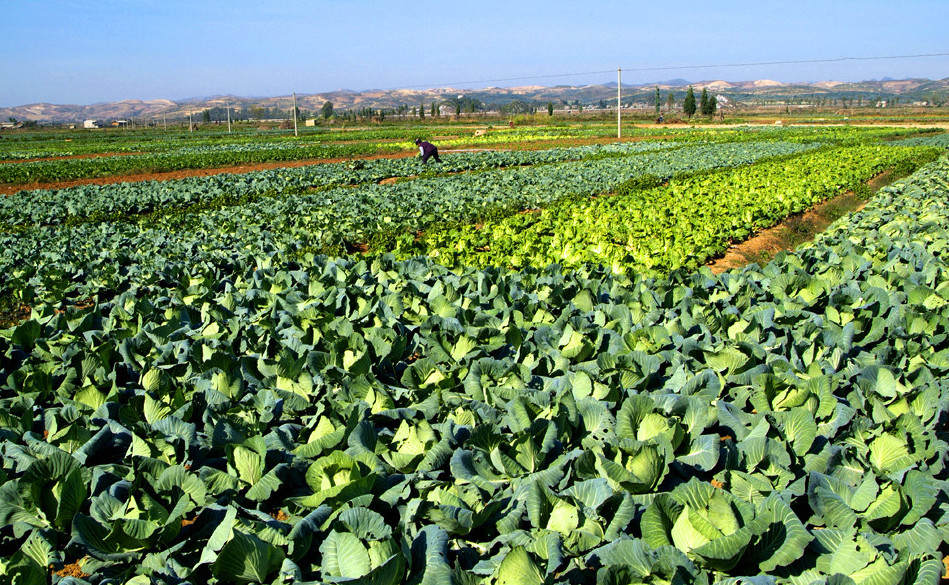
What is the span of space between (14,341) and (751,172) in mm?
17557

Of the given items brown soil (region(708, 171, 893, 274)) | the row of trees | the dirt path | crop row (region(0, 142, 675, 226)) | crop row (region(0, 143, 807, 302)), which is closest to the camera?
crop row (region(0, 143, 807, 302))

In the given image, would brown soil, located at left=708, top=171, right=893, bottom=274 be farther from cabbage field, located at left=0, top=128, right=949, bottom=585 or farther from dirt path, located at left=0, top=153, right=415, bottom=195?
dirt path, located at left=0, top=153, right=415, bottom=195

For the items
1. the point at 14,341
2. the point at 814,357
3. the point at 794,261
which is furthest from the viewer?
the point at 794,261

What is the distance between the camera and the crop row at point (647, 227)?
8.56 metres

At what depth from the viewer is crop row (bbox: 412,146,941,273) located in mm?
8562

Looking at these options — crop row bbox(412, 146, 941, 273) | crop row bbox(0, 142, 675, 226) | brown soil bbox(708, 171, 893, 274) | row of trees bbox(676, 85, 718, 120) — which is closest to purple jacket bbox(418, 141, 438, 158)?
crop row bbox(0, 142, 675, 226)


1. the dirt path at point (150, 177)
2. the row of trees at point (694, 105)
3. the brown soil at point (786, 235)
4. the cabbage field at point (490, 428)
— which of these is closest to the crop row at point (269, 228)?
the cabbage field at point (490, 428)

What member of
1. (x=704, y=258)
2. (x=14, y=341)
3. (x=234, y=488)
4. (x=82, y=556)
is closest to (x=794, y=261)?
(x=704, y=258)

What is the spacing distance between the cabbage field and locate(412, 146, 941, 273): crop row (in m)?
1.55

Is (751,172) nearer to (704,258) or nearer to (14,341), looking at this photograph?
(704,258)

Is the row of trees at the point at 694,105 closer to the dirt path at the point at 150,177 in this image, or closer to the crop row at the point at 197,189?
the crop row at the point at 197,189

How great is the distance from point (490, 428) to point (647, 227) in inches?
322

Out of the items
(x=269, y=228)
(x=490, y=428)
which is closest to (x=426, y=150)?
(x=269, y=228)

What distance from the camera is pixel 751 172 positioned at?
57.5 ft
